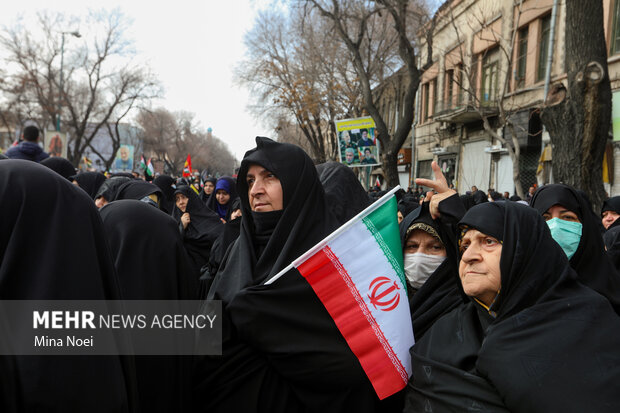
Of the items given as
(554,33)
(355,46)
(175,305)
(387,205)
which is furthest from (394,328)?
(554,33)

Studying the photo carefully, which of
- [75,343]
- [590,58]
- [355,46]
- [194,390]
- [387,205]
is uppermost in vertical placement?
[355,46]

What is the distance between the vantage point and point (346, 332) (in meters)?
1.86

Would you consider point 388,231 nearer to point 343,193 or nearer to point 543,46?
point 343,193

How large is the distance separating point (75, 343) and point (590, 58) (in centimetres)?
625

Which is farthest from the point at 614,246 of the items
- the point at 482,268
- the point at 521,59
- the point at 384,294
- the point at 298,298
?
the point at 521,59

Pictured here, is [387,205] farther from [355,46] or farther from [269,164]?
[355,46]

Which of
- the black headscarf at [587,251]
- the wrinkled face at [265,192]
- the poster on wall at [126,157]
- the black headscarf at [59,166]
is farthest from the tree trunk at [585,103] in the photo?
the poster on wall at [126,157]

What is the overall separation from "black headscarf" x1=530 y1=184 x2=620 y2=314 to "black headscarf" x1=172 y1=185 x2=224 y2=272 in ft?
10.8

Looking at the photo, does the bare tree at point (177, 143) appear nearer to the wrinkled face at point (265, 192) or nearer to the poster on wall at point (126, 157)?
the poster on wall at point (126, 157)

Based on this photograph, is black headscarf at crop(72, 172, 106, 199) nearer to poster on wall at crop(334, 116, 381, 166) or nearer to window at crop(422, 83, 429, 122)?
poster on wall at crop(334, 116, 381, 166)

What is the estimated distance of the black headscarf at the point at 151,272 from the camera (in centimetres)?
177

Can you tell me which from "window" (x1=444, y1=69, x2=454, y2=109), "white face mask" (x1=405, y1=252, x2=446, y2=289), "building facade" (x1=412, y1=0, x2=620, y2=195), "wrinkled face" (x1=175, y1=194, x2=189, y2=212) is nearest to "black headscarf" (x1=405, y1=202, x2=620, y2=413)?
"white face mask" (x1=405, y1=252, x2=446, y2=289)

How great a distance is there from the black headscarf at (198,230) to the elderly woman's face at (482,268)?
3645 mm

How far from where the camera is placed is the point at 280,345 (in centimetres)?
191
